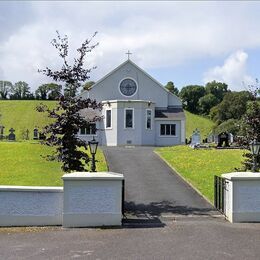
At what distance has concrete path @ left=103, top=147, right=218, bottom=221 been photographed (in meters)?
14.1

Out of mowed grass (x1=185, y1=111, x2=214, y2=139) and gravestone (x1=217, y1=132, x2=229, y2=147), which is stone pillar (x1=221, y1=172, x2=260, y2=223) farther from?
mowed grass (x1=185, y1=111, x2=214, y2=139)

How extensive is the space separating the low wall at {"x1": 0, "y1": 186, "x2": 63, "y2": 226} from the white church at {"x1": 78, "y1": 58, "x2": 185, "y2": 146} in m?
31.3

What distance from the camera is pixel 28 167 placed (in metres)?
22.1

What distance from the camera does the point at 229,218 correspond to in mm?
12758

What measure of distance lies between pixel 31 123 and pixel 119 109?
4589 centimetres

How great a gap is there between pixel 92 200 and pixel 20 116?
82.5 m

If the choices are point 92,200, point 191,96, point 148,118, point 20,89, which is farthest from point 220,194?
point 20,89

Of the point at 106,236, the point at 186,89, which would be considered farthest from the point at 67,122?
the point at 186,89

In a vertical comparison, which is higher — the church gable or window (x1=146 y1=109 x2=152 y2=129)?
the church gable

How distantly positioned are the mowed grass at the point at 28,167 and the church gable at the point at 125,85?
17.6 m

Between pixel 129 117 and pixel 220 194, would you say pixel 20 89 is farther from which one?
pixel 220 194

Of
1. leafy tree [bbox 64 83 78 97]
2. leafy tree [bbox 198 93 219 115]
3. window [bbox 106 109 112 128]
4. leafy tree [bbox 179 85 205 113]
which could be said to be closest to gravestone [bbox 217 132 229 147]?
window [bbox 106 109 112 128]

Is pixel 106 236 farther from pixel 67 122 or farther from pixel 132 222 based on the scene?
pixel 67 122

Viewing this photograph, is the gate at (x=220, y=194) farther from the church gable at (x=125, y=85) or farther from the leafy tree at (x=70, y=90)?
the church gable at (x=125, y=85)
